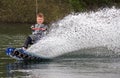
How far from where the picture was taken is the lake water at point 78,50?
1440cm

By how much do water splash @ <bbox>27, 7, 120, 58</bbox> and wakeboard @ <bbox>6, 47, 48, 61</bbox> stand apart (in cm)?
89

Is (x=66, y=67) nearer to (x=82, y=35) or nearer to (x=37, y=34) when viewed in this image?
(x=37, y=34)

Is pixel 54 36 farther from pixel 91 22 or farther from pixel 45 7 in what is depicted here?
pixel 45 7

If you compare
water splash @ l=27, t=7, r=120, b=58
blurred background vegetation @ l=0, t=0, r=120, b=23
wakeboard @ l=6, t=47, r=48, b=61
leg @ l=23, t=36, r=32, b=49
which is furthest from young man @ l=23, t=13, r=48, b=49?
blurred background vegetation @ l=0, t=0, r=120, b=23

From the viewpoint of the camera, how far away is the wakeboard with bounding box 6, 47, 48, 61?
53.6 ft

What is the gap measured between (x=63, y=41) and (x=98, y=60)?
1.89 metres

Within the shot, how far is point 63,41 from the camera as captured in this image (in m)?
18.1

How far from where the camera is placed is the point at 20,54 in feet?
54.0

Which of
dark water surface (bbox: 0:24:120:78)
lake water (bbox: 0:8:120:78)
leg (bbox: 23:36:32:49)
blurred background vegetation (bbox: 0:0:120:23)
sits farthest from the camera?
blurred background vegetation (bbox: 0:0:120:23)

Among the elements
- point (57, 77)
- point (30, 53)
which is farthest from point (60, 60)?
point (57, 77)

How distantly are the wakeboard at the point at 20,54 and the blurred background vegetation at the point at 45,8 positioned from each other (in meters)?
27.4

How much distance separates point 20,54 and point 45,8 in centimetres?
3095

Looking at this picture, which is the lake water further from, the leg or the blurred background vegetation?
the blurred background vegetation

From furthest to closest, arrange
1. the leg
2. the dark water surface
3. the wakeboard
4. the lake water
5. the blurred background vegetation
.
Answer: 1. the blurred background vegetation
2. the leg
3. the wakeboard
4. the lake water
5. the dark water surface
